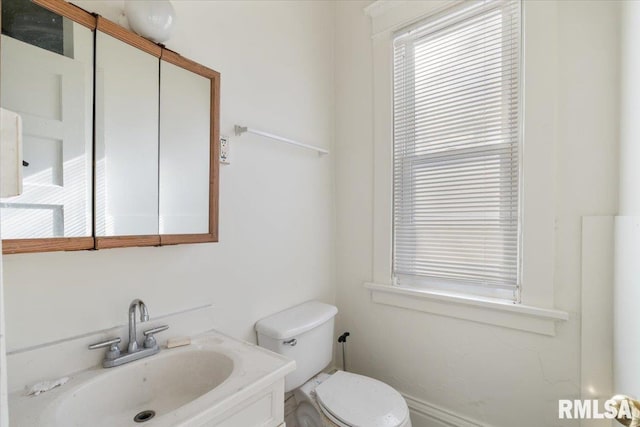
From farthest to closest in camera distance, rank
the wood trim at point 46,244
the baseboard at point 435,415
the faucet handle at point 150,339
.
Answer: the baseboard at point 435,415 < the faucet handle at point 150,339 < the wood trim at point 46,244

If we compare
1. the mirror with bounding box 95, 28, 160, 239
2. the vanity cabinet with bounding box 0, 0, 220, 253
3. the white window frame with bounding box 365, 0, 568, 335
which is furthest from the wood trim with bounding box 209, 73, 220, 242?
the white window frame with bounding box 365, 0, 568, 335

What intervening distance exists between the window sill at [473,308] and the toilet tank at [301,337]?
1.13 ft

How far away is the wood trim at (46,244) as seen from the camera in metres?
0.73

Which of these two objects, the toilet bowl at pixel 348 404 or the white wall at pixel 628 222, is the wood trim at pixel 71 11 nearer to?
the toilet bowl at pixel 348 404

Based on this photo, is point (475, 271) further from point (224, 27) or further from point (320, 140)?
point (224, 27)

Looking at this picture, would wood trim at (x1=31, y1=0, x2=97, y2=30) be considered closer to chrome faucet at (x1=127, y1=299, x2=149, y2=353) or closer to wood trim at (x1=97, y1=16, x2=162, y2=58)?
wood trim at (x1=97, y1=16, x2=162, y2=58)

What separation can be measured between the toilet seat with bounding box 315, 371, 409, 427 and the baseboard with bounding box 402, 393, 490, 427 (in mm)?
399

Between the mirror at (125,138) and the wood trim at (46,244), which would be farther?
the mirror at (125,138)

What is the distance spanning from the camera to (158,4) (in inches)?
38.6

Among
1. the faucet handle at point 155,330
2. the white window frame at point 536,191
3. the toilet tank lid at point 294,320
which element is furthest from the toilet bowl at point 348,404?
the faucet handle at point 155,330

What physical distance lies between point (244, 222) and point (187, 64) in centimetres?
67

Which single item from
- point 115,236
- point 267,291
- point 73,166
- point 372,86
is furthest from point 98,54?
point 372,86

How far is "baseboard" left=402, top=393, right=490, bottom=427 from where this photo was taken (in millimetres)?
1466

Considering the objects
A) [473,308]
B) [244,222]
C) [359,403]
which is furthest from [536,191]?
[244,222]
